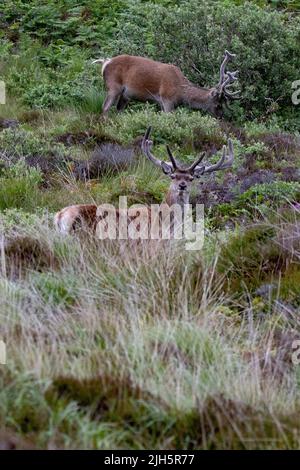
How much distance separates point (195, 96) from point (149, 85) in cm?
82

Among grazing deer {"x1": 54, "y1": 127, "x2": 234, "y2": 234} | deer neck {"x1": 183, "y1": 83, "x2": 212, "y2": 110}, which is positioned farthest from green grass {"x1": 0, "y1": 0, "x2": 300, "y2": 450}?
deer neck {"x1": 183, "y1": 83, "x2": 212, "y2": 110}

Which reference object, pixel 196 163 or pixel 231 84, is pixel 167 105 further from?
pixel 196 163

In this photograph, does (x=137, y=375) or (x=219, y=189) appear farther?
(x=219, y=189)

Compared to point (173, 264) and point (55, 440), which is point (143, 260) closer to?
point (173, 264)

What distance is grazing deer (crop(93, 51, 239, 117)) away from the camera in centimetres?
1639

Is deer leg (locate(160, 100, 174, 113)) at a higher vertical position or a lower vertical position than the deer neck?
lower

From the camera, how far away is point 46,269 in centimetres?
787

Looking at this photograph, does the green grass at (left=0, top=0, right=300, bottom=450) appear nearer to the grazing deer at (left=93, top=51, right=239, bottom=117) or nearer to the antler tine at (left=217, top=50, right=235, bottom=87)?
the antler tine at (left=217, top=50, right=235, bottom=87)

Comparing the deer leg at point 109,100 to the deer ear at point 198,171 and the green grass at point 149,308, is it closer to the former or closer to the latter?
the green grass at point 149,308

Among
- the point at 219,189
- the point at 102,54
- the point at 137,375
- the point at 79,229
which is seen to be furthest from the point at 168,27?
the point at 137,375

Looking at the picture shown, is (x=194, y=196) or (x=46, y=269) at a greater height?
(x=46, y=269)

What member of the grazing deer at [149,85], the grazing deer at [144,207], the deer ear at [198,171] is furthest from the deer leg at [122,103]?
the deer ear at [198,171]

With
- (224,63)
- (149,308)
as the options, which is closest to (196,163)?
(149,308)

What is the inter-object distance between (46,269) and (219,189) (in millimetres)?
4269
